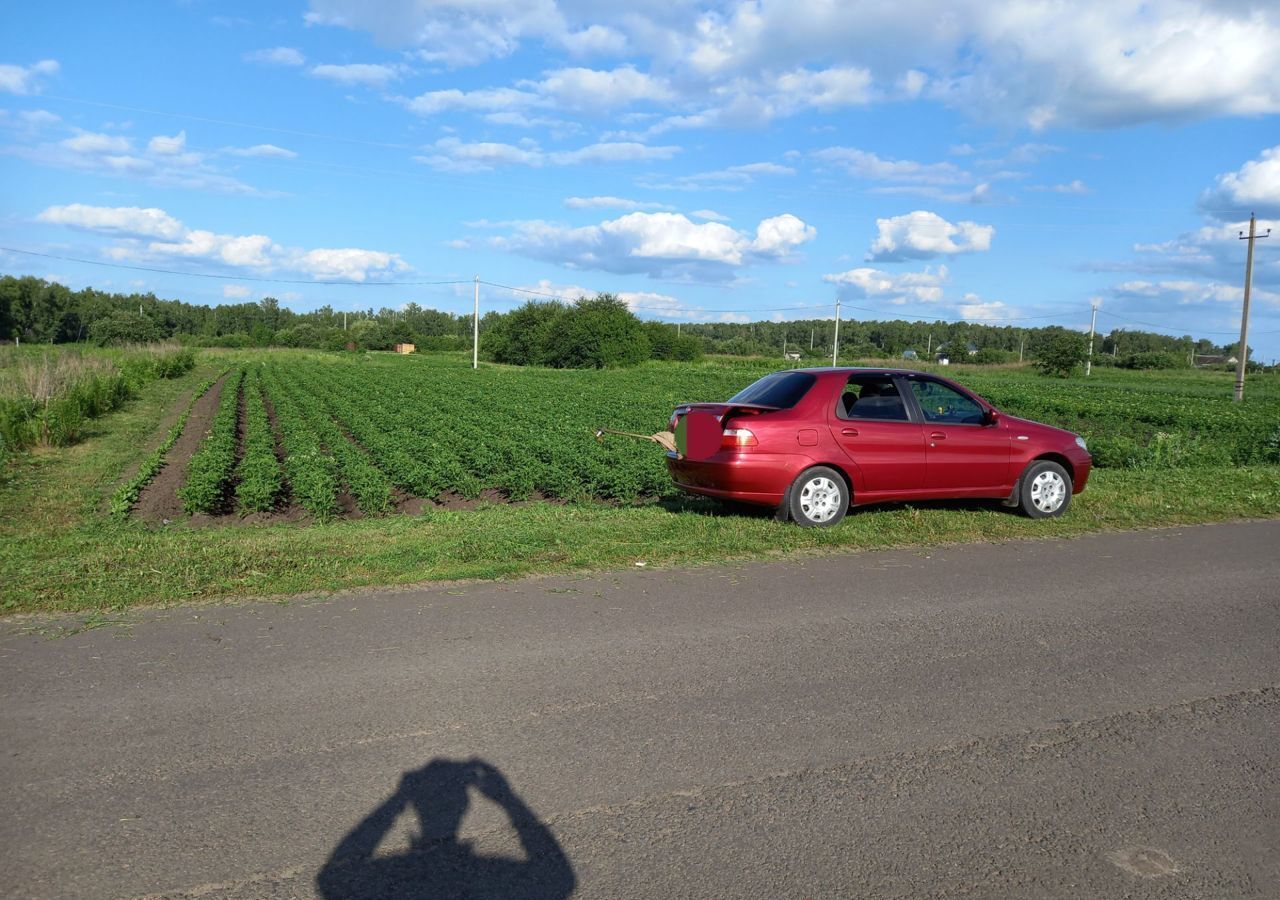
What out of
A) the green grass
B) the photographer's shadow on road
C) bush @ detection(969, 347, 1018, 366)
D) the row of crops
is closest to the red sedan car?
the green grass

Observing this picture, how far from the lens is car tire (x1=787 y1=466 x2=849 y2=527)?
9.22m

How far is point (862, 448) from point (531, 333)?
270ft

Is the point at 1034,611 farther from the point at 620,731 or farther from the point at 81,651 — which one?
the point at 81,651

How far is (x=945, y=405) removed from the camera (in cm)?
999

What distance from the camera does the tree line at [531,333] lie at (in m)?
80.3

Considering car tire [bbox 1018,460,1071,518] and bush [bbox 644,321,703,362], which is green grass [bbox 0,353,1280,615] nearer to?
car tire [bbox 1018,460,1071,518]

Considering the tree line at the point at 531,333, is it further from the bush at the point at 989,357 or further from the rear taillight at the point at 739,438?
the rear taillight at the point at 739,438

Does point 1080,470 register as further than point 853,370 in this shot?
Yes

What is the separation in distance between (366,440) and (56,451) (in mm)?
6229

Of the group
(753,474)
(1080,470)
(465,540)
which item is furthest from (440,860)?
(1080,470)

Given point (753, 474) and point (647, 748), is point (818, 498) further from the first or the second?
point (647, 748)

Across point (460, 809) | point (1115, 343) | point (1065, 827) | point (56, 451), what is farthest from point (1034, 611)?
point (1115, 343)

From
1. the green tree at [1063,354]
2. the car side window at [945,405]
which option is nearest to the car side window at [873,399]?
the car side window at [945,405]

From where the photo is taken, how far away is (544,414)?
1011 inches
